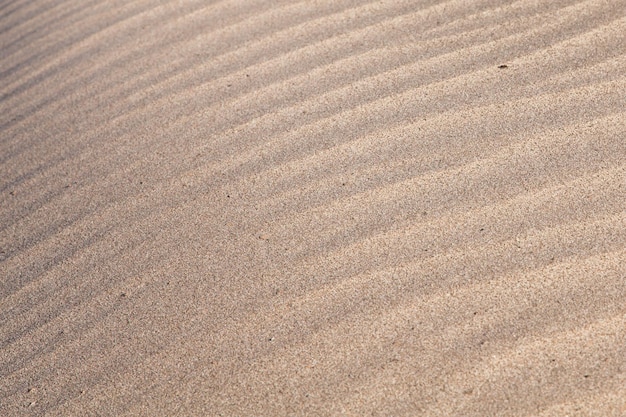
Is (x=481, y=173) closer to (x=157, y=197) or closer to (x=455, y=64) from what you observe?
(x=455, y=64)

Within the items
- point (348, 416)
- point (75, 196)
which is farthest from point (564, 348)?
point (75, 196)

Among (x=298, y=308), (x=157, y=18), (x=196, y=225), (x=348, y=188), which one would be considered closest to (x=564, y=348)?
(x=298, y=308)

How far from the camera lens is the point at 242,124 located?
2.88m

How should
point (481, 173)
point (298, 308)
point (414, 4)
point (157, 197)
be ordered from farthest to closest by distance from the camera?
point (414, 4) → point (157, 197) → point (481, 173) → point (298, 308)

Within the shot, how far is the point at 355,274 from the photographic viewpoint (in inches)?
86.1

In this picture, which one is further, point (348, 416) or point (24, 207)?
point (24, 207)

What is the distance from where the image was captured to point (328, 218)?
2.39 m

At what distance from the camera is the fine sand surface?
1.93m

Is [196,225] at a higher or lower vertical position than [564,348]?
higher

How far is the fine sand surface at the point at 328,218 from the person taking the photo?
1935 mm

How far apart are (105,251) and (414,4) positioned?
162cm

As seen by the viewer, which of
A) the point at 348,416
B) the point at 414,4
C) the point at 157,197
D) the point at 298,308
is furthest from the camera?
the point at 414,4

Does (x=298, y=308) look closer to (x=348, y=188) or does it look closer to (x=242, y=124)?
(x=348, y=188)

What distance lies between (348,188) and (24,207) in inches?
47.2
